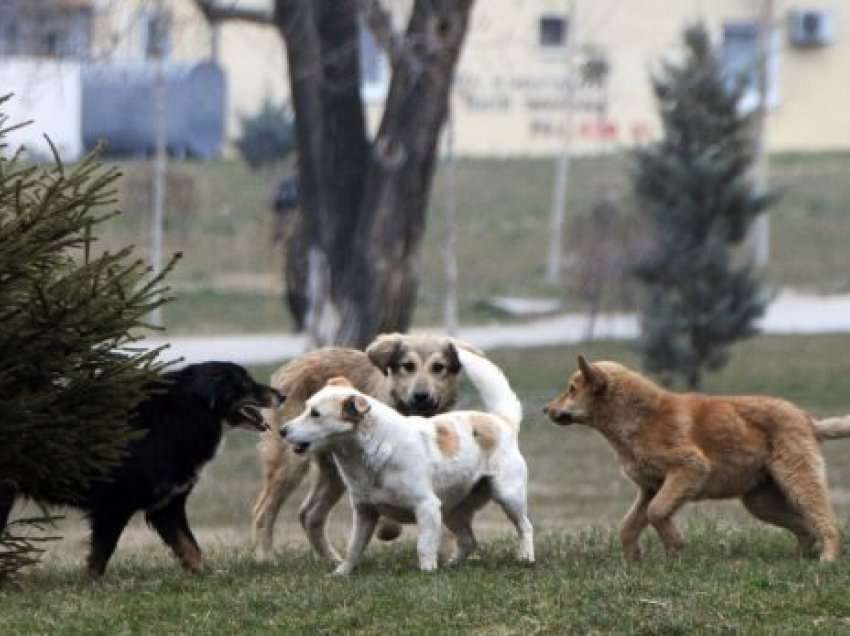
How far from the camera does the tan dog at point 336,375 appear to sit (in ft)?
40.2

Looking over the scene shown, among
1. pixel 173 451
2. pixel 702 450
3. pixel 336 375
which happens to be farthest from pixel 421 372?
pixel 702 450

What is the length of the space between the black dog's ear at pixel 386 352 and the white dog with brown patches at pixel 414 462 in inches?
48.2

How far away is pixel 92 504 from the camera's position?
11117 millimetres

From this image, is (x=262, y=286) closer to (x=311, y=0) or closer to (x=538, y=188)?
(x=538, y=188)

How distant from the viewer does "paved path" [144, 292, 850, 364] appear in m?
29.8

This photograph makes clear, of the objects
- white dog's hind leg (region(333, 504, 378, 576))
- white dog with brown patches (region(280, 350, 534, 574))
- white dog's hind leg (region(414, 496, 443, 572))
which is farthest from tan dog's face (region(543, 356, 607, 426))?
white dog's hind leg (region(333, 504, 378, 576))

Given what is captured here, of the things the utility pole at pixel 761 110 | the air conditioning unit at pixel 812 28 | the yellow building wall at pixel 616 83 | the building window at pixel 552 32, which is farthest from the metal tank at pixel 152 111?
the air conditioning unit at pixel 812 28

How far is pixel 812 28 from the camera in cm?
4738

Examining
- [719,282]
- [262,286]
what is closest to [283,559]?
[719,282]

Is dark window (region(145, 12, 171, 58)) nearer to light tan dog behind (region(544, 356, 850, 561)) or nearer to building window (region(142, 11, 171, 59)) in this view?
building window (region(142, 11, 171, 59))

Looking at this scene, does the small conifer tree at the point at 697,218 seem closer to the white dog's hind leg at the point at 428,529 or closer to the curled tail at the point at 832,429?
the curled tail at the point at 832,429

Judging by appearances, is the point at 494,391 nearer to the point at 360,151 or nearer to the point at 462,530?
the point at 462,530

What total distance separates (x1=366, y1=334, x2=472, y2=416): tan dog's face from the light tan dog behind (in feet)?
4.03

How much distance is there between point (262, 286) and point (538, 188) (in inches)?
307
